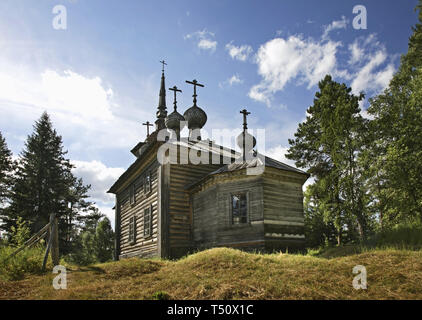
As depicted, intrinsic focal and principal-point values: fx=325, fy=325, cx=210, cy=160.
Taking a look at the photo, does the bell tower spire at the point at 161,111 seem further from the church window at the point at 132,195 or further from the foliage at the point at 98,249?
the foliage at the point at 98,249

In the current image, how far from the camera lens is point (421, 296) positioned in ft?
20.5

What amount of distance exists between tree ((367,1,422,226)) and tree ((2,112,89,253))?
26.0 m

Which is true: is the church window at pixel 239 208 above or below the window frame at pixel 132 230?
above

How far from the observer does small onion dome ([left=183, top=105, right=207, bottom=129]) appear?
21891mm

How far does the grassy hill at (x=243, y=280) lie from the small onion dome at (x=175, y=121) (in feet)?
47.0

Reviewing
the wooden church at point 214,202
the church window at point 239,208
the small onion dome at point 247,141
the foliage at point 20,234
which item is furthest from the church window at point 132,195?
the church window at point 239,208

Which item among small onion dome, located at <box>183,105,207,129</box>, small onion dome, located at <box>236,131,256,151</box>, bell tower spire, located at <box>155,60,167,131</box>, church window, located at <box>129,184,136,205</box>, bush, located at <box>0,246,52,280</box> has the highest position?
bell tower spire, located at <box>155,60,167,131</box>

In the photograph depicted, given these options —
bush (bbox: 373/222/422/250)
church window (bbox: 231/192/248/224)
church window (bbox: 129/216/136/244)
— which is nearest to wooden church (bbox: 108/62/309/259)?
church window (bbox: 231/192/248/224)

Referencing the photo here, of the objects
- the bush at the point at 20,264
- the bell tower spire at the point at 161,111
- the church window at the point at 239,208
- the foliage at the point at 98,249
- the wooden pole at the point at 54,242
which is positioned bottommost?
the foliage at the point at 98,249

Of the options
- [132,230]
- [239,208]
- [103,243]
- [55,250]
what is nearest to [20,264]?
[55,250]

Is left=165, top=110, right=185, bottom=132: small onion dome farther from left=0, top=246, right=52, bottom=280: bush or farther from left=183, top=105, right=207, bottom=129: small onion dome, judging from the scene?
left=0, top=246, right=52, bottom=280: bush

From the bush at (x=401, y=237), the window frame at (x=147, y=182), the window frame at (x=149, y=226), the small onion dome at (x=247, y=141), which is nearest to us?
the bush at (x=401, y=237)

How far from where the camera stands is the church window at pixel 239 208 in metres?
14.1
